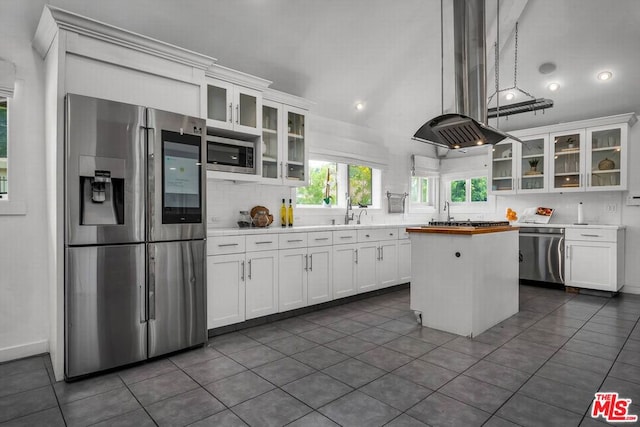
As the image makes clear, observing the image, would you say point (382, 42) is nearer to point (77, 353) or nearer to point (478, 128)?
point (478, 128)

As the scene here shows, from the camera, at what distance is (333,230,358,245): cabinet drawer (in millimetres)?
4215

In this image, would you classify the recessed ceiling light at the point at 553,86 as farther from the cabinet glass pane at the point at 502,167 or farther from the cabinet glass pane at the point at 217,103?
the cabinet glass pane at the point at 217,103

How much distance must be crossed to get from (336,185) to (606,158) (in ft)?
12.2

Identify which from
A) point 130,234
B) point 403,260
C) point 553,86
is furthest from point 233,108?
point 553,86

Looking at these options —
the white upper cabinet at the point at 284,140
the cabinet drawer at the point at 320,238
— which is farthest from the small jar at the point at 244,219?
the cabinet drawer at the point at 320,238

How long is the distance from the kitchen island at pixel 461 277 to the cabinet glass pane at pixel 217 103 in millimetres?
2157

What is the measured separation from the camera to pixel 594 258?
4.82 meters

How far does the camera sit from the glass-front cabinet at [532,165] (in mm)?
5539

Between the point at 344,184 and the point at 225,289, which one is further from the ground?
the point at 344,184

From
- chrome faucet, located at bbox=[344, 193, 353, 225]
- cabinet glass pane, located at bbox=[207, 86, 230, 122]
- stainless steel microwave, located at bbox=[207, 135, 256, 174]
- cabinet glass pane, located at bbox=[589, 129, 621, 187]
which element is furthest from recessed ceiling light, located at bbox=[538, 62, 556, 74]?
cabinet glass pane, located at bbox=[207, 86, 230, 122]

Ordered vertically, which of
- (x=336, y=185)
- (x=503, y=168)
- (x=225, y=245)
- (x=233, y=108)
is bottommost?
(x=225, y=245)

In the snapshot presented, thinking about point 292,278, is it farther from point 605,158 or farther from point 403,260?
point 605,158

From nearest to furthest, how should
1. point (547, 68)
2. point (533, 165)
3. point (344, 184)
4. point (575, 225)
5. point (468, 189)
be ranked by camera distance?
point (547, 68) → point (575, 225) → point (344, 184) → point (533, 165) → point (468, 189)

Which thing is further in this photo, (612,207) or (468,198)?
(468,198)
